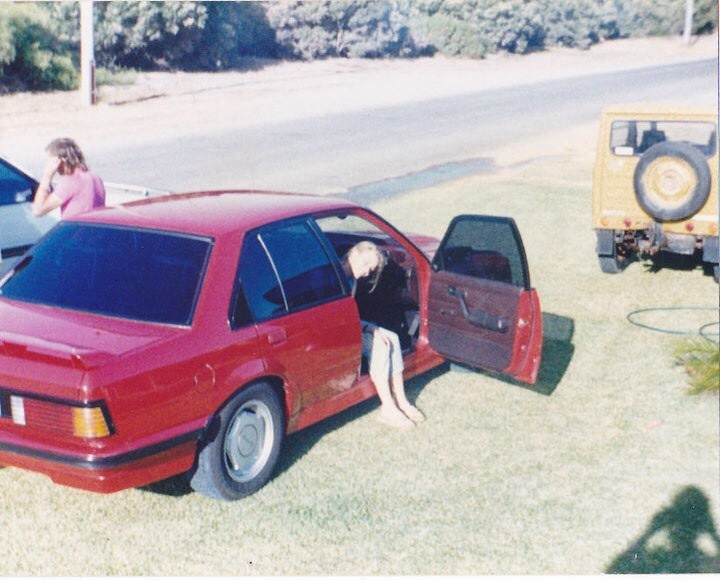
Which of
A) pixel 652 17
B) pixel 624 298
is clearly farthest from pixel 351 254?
pixel 652 17

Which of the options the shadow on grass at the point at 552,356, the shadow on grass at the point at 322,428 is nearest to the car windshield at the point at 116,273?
the shadow on grass at the point at 322,428

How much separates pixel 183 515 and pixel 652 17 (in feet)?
150

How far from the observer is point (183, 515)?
462 cm

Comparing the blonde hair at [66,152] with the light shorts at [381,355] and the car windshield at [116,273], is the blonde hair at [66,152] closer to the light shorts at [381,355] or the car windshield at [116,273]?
the car windshield at [116,273]

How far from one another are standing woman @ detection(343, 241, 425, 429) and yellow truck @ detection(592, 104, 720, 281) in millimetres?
4000

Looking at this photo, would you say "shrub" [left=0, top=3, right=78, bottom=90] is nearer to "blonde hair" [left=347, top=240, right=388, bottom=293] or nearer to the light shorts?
"blonde hair" [left=347, top=240, right=388, bottom=293]

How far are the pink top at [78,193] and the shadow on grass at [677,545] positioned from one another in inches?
164

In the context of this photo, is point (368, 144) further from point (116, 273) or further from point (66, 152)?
point (116, 273)

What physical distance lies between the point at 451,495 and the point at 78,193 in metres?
3.44

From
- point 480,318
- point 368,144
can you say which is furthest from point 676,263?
point 368,144

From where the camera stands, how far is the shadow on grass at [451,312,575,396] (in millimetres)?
6695

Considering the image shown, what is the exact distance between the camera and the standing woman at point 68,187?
6.75m

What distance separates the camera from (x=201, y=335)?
4.45 meters

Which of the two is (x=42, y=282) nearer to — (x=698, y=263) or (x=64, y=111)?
(x=698, y=263)
